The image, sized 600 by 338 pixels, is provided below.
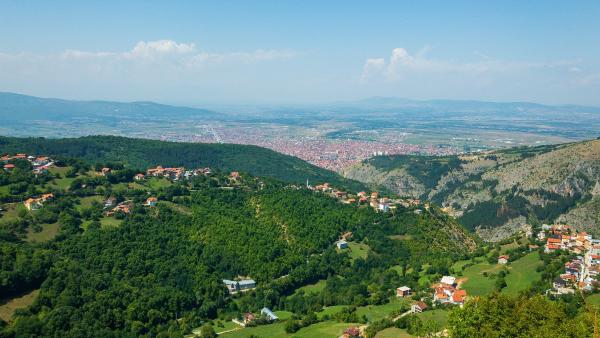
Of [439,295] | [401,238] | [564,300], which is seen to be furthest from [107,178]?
[564,300]

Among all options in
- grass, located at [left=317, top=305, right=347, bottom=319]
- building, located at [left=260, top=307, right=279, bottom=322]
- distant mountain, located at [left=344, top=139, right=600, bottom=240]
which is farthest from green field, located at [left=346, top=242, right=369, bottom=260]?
distant mountain, located at [left=344, top=139, right=600, bottom=240]

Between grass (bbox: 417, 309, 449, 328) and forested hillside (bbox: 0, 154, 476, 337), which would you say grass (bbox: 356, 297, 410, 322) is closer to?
forested hillside (bbox: 0, 154, 476, 337)

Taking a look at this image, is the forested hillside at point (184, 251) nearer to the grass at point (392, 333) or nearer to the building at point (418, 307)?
the building at point (418, 307)

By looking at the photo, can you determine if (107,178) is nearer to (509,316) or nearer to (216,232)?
(216,232)

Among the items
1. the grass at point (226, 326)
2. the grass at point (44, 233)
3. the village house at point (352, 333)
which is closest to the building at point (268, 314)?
the grass at point (226, 326)

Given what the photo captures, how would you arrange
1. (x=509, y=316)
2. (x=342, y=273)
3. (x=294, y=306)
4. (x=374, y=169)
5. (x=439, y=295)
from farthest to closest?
(x=374, y=169) < (x=342, y=273) < (x=294, y=306) < (x=439, y=295) < (x=509, y=316)

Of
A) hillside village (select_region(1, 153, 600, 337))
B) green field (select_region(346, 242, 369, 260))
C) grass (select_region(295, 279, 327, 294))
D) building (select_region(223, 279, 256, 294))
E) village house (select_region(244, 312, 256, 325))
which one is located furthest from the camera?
green field (select_region(346, 242, 369, 260))

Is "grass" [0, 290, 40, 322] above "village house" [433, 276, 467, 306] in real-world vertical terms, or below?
above
